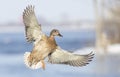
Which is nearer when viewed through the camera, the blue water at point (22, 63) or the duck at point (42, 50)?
the duck at point (42, 50)

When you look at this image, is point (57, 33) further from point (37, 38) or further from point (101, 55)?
point (101, 55)

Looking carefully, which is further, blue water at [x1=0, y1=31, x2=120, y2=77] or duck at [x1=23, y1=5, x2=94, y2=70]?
blue water at [x1=0, y1=31, x2=120, y2=77]

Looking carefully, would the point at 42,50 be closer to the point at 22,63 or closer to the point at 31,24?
the point at 31,24

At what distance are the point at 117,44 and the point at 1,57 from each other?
334 cm

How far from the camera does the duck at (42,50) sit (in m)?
1.04

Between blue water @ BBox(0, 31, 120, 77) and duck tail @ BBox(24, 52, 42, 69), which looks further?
blue water @ BBox(0, 31, 120, 77)

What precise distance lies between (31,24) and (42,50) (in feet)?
0.27

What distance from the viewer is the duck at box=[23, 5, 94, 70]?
3.43 feet

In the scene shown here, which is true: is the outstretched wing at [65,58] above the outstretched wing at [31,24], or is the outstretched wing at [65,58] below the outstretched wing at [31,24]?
below

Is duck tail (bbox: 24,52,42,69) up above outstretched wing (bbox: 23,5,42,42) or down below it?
below

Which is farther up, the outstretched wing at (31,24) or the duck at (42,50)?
the outstretched wing at (31,24)

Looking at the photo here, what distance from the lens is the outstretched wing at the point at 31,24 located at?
108cm

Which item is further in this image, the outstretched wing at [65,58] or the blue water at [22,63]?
the blue water at [22,63]

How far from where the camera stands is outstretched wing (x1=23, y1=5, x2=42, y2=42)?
3.55 feet
